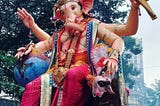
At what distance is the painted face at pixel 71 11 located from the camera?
11.8 ft

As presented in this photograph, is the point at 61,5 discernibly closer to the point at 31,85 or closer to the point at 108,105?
the point at 31,85

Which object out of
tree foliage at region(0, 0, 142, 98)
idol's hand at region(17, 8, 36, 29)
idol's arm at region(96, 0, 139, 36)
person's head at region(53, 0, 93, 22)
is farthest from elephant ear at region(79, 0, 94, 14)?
tree foliage at region(0, 0, 142, 98)

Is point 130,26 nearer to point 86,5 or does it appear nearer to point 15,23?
point 86,5

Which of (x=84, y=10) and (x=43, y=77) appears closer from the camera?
(x=43, y=77)

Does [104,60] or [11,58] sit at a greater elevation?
[11,58]

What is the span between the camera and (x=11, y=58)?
6.82 meters

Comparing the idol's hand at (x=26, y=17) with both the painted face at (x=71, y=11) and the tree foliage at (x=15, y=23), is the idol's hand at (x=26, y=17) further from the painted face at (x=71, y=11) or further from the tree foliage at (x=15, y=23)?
the tree foliage at (x=15, y=23)

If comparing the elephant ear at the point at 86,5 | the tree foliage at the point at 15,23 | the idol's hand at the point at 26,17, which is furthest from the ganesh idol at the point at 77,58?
the tree foliage at the point at 15,23

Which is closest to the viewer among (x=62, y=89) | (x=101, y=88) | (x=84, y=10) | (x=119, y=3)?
(x=101, y=88)

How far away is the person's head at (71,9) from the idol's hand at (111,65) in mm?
611

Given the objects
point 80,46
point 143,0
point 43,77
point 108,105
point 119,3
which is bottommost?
point 108,105

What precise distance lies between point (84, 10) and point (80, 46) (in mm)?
395

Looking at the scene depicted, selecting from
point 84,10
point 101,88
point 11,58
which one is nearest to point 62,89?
point 101,88

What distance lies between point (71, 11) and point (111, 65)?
770 mm
